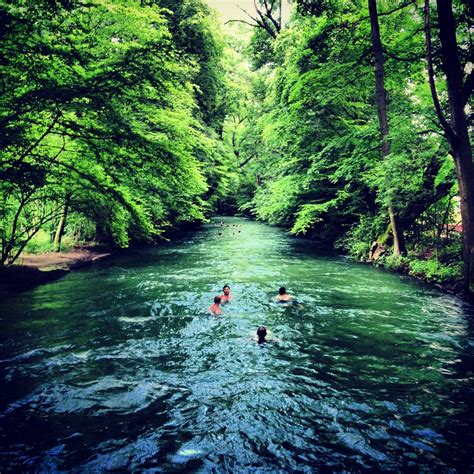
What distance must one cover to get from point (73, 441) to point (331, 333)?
6.07 metres

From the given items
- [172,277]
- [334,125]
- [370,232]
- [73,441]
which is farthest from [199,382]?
[334,125]

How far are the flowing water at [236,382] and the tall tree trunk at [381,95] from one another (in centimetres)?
455

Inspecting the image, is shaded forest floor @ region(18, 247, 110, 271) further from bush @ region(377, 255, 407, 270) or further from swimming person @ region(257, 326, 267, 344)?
bush @ region(377, 255, 407, 270)

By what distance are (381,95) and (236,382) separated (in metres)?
15.0

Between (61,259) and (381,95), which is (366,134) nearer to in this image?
(381,95)

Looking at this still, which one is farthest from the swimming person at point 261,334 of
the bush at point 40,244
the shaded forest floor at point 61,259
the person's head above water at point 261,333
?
the bush at point 40,244

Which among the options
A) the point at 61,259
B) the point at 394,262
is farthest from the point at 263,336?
the point at 61,259

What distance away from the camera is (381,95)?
16.1m

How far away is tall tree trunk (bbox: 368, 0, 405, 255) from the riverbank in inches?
607

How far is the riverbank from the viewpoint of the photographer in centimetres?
1332

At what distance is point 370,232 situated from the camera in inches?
784

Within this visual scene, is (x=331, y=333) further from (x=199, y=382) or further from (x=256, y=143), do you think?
(x=256, y=143)

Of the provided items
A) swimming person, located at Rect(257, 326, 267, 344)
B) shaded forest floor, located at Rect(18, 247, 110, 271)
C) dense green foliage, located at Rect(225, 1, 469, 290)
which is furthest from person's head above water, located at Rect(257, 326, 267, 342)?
shaded forest floor, located at Rect(18, 247, 110, 271)

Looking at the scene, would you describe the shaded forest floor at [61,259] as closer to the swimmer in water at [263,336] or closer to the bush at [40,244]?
the bush at [40,244]
